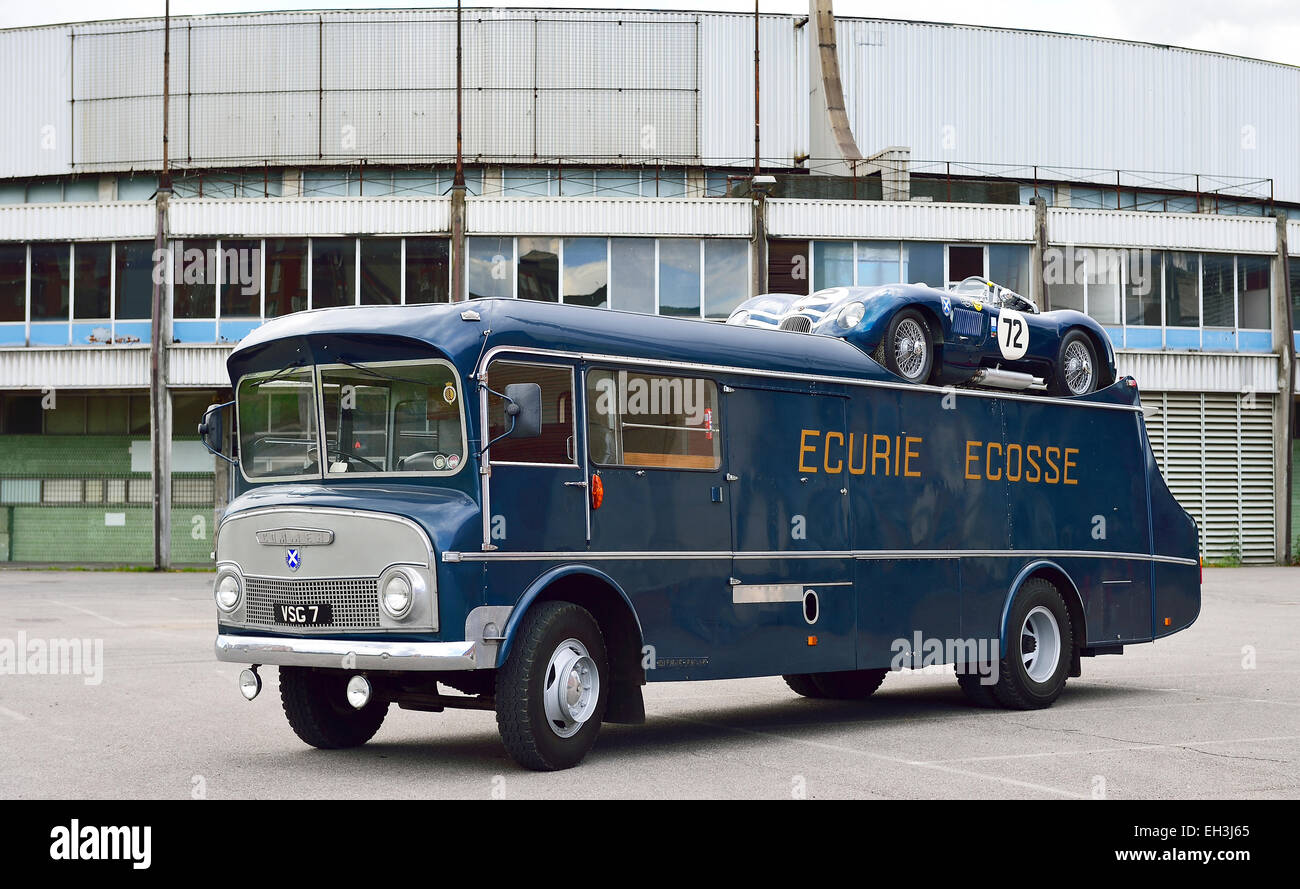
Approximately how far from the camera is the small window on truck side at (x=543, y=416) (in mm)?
9117

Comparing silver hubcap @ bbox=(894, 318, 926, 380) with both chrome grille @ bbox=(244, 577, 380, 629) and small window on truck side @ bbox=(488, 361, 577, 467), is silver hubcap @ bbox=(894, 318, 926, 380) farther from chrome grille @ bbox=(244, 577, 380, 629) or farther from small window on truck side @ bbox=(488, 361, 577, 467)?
chrome grille @ bbox=(244, 577, 380, 629)

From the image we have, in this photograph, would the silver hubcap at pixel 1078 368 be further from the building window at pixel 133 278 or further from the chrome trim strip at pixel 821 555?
the building window at pixel 133 278

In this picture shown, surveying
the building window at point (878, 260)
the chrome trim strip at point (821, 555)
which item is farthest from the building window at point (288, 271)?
the chrome trim strip at point (821, 555)

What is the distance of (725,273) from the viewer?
1375 inches

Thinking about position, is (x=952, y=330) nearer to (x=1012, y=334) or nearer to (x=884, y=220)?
(x=1012, y=334)

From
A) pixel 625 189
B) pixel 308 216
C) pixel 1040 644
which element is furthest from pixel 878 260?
pixel 1040 644

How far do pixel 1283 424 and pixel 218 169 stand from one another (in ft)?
89.2

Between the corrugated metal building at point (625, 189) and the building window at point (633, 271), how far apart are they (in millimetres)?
59

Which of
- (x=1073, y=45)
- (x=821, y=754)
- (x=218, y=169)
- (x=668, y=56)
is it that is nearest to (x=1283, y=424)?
(x=1073, y=45)

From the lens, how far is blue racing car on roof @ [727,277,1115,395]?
38.9 ft

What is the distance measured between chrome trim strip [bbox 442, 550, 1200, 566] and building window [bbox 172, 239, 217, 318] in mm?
25931

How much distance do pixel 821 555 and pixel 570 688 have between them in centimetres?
259

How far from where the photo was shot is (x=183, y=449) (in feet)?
120

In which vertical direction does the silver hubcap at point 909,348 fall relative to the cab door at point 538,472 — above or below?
above
